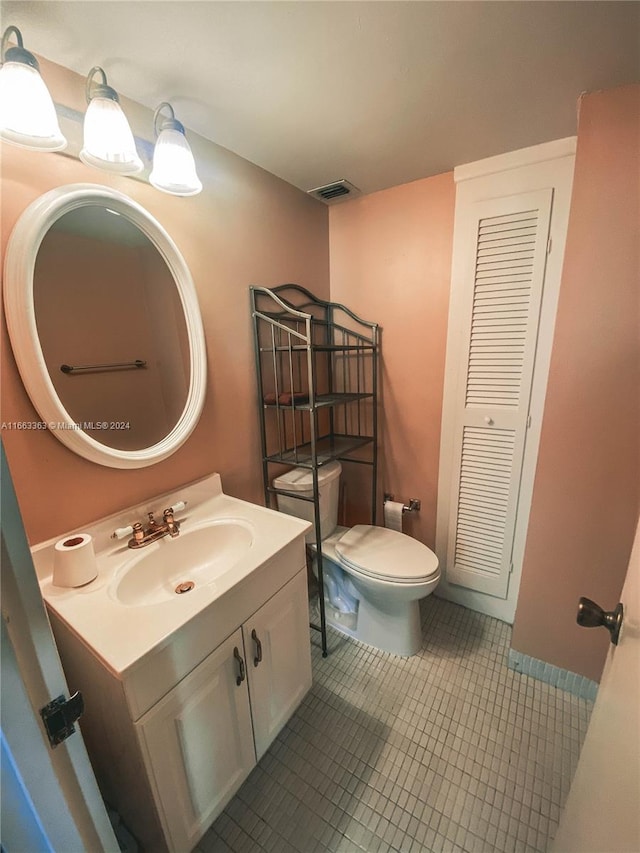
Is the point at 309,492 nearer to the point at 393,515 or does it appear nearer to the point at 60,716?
the point at 393,515

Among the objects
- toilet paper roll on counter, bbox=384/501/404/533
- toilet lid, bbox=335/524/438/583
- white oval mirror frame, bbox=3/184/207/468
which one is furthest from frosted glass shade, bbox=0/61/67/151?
toilet paper roll on counter, bbox=384/501/404/533

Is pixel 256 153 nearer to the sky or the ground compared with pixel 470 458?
nearer to the sky

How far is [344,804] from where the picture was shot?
43.3 inches

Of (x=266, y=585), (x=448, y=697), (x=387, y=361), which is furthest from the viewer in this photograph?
(x=387, y=361)

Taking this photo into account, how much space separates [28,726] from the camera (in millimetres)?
458

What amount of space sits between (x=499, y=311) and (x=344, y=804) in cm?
193

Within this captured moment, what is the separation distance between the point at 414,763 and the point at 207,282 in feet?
6.23

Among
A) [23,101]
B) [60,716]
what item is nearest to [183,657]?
[60,716]

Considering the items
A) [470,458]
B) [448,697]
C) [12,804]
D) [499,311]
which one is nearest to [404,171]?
[499,311]

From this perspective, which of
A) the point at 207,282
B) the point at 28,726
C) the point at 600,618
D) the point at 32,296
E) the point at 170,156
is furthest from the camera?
the point at 207,282

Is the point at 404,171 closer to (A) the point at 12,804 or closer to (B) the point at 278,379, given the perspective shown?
(B) the point at 278,379

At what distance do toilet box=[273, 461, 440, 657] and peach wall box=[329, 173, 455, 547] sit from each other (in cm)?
36

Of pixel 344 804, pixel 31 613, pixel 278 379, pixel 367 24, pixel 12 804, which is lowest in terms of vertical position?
pixel 344 804

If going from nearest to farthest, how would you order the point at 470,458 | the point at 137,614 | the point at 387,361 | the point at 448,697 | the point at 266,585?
the point at 137,614, the point at 266,585, the point at 448,697, the point at 470,458, the point at 387,361
